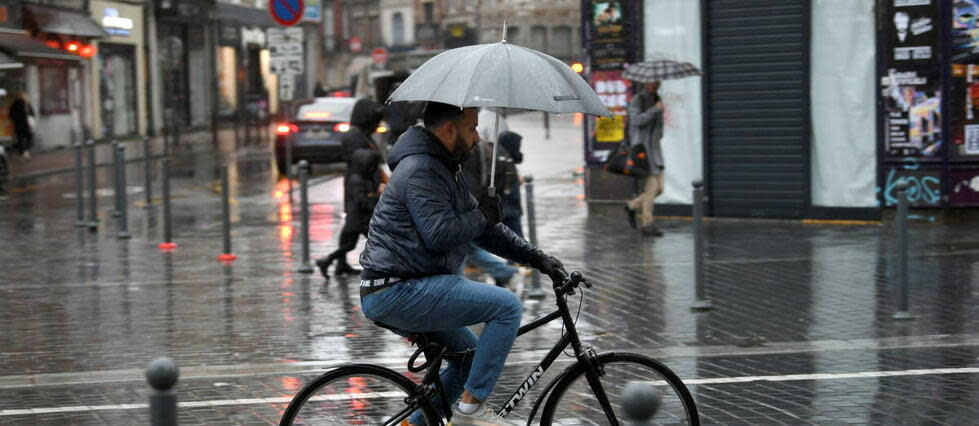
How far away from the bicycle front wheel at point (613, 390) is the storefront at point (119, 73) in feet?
126

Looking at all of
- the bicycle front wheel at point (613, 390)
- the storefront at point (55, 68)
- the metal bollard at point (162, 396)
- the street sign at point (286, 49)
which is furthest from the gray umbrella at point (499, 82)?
the storefront at point (55, 68)

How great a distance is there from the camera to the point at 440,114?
18.4 ft

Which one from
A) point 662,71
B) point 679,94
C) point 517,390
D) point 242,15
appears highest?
point 242,15

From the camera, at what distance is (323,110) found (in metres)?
28.2

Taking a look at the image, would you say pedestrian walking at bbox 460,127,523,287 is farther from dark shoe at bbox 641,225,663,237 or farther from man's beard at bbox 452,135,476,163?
man's beard at bbox 452,135,476,163

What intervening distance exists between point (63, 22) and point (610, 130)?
85.2ft

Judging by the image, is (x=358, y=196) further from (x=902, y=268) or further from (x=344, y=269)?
(x=902, y=268)

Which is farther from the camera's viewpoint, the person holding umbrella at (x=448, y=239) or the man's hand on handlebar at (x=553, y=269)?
the man's hand on handlebar at (x=553, y=269)

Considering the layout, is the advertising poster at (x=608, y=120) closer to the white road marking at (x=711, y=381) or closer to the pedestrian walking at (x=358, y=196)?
the pedestrian walking at (x=358, y=196)

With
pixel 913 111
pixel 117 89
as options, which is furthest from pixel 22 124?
pixel 913 111

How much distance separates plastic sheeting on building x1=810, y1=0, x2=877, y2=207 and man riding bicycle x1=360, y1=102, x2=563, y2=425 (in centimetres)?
1059

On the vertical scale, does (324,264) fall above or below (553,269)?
below

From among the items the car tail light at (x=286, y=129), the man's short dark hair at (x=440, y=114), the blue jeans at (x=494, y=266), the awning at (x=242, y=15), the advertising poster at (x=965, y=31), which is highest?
the awning at (x=242, y=15)

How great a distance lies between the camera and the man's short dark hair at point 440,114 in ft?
18.3
